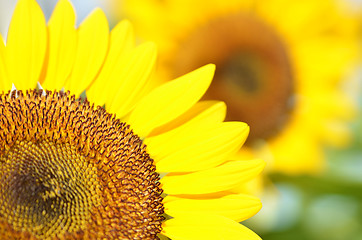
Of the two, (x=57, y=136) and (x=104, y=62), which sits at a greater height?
(x=104, y=62)

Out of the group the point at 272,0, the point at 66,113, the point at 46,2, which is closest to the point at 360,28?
the point at 272,0

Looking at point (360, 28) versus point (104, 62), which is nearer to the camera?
point (104, 62)

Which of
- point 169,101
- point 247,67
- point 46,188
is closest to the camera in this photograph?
point 46,188

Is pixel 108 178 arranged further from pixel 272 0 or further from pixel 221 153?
pixel 272 0

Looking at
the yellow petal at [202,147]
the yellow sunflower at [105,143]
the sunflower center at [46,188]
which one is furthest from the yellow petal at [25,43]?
the yellow petal at [202,147]

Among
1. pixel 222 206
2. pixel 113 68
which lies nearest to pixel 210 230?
pixel 222 206

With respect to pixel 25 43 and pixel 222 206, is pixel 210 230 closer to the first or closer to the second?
pixel 222 206
